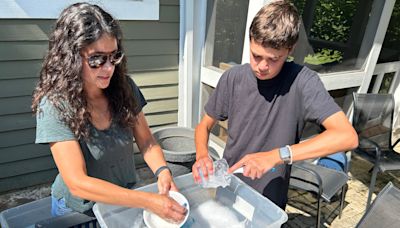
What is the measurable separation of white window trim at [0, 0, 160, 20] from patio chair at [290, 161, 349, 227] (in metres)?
1.90

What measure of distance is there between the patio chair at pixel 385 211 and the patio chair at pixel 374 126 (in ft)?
5.14

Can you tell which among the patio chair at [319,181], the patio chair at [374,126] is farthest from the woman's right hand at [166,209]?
the patio chair at [374,126]

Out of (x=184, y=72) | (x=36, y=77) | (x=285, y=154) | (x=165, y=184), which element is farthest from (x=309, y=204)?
(x=36, y=77)

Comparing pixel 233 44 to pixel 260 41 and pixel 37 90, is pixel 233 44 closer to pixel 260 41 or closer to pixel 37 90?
pixel 260 41

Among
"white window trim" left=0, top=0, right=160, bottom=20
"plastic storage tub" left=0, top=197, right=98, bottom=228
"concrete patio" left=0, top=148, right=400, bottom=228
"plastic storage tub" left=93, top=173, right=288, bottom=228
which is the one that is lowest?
"concrete patio" left=0, top=148, right=400, bottom=228

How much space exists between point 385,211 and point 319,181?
788 millimetres

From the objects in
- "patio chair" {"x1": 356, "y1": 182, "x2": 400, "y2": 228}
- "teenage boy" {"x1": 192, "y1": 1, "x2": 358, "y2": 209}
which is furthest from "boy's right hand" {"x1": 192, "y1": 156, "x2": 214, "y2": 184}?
"patio chair" {"x1": 356, "y1": 182, "x2": 400, "y2": 228}

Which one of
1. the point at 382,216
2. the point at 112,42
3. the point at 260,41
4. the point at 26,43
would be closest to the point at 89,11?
the point at 112,42

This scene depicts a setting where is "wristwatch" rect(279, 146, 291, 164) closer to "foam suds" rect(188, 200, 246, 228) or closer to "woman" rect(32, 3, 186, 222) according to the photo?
"foam suds" rect(188, 200, 246, 228)

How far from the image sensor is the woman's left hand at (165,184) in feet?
3.87

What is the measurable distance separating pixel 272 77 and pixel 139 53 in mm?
1856

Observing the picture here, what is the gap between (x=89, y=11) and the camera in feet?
3.50

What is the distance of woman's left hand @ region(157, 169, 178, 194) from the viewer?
1179 mm

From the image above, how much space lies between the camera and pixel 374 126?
9.85ft
